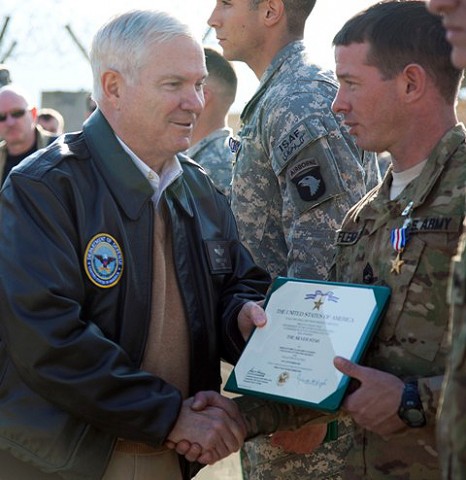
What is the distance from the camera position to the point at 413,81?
3338 mm

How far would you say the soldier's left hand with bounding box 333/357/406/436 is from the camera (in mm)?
3035

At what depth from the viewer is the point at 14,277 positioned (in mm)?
3299

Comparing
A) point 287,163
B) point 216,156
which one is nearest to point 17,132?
point 216,156

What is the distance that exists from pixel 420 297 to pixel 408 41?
850 millimetres

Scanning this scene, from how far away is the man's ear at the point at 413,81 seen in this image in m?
3.32

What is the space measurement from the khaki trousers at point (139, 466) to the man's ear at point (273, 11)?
2.14m

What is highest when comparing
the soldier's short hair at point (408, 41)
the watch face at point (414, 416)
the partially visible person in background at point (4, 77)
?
the soldier's short hair at point (408, 41)

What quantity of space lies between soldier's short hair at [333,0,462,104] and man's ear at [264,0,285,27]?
4.46 feet

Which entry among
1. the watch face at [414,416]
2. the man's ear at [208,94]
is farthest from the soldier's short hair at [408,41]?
the man's ear at [208,94]

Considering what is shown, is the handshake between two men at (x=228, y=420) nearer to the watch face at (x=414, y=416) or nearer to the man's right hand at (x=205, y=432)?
the man's right hand at (x=205, y=432)

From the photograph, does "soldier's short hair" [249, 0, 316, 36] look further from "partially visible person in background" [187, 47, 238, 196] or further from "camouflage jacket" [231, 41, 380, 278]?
"partially visible person in background" [187, 47, 238, 196]

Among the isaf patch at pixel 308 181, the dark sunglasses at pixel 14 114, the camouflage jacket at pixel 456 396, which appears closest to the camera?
the camouflage jacket at pixel 456 396

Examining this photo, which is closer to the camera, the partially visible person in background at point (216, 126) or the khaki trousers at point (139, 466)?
the khaki trousers at point (139, 466)

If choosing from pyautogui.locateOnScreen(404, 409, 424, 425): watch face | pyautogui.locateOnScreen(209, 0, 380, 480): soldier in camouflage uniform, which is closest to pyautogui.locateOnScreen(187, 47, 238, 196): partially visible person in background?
pyautogui.locateOnScreen(209, 0, 380, 480): soldier in camouflage uniform
